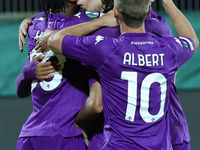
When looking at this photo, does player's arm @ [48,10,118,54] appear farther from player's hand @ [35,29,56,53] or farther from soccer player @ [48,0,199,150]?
player's hand @ [35,29,56,53]

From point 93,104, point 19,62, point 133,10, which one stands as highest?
point 133,10

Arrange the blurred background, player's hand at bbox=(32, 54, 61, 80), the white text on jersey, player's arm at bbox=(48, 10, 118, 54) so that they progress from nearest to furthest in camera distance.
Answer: the white text on jersey, player's arm at bbox=(48, 10, 118, 54), player's hand at bbox=(32, 54, 61, 80), the blurred background

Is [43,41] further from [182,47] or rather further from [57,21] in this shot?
[182,47]

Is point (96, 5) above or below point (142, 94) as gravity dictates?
above

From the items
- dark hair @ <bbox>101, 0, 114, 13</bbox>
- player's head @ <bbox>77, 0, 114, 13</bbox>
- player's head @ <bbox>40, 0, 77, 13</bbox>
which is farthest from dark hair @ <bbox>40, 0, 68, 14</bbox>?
dark hair @ <bbox>101, 0, 114, 13</bbox>

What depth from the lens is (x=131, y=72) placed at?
6.59 feet

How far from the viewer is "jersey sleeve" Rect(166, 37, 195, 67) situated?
6.84ft

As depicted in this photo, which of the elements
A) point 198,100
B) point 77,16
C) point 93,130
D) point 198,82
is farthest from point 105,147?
point 198,82

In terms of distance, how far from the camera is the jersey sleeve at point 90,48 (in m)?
2.00

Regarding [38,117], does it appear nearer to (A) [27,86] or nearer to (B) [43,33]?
(A) [27,86]

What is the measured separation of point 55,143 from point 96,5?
88 centimetres

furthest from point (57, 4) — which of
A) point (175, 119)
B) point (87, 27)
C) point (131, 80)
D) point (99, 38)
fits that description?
point (175, 119)

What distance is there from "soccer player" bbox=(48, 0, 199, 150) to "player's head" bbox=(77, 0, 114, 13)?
1.25 ft

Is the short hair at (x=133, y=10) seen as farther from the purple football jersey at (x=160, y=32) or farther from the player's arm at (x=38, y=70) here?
the player's arm at (x=38, y=70)
